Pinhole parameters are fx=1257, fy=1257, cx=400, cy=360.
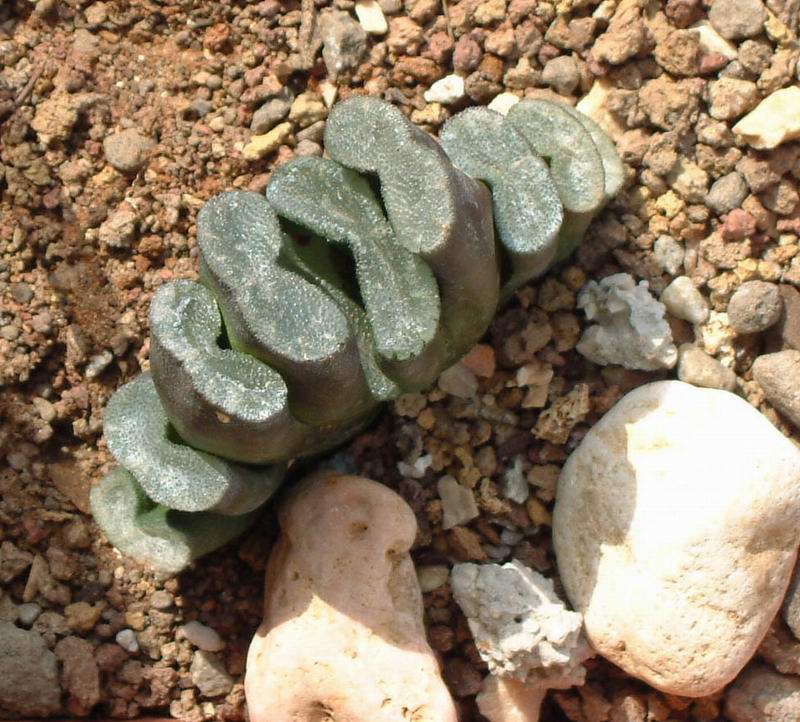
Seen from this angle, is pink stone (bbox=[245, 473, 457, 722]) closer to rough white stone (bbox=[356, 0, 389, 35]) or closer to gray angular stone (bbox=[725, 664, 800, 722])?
gray angular stone (bbox=[725, 664, 800, 722])

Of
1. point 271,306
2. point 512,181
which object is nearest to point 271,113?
point 512,181

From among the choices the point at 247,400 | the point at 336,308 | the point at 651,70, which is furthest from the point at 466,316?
the point at 651,70

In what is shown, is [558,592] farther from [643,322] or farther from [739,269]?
[739,269]

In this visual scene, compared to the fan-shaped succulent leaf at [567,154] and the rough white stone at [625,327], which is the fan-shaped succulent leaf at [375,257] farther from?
the rough white stone at [625,327]

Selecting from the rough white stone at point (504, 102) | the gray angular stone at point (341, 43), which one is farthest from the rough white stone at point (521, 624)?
the gray angular stone at point (341, 43)

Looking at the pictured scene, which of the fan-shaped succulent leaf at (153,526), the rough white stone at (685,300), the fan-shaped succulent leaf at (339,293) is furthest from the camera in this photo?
the rough white stone at (685,300)

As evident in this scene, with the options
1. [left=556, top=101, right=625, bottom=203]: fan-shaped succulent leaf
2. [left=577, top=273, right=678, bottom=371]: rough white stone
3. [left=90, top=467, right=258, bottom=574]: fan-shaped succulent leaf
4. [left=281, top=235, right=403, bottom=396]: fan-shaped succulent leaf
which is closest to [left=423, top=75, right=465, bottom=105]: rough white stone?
[left=556, top=101, right=625, bottom=203]: fan-shaped succulent leaf
